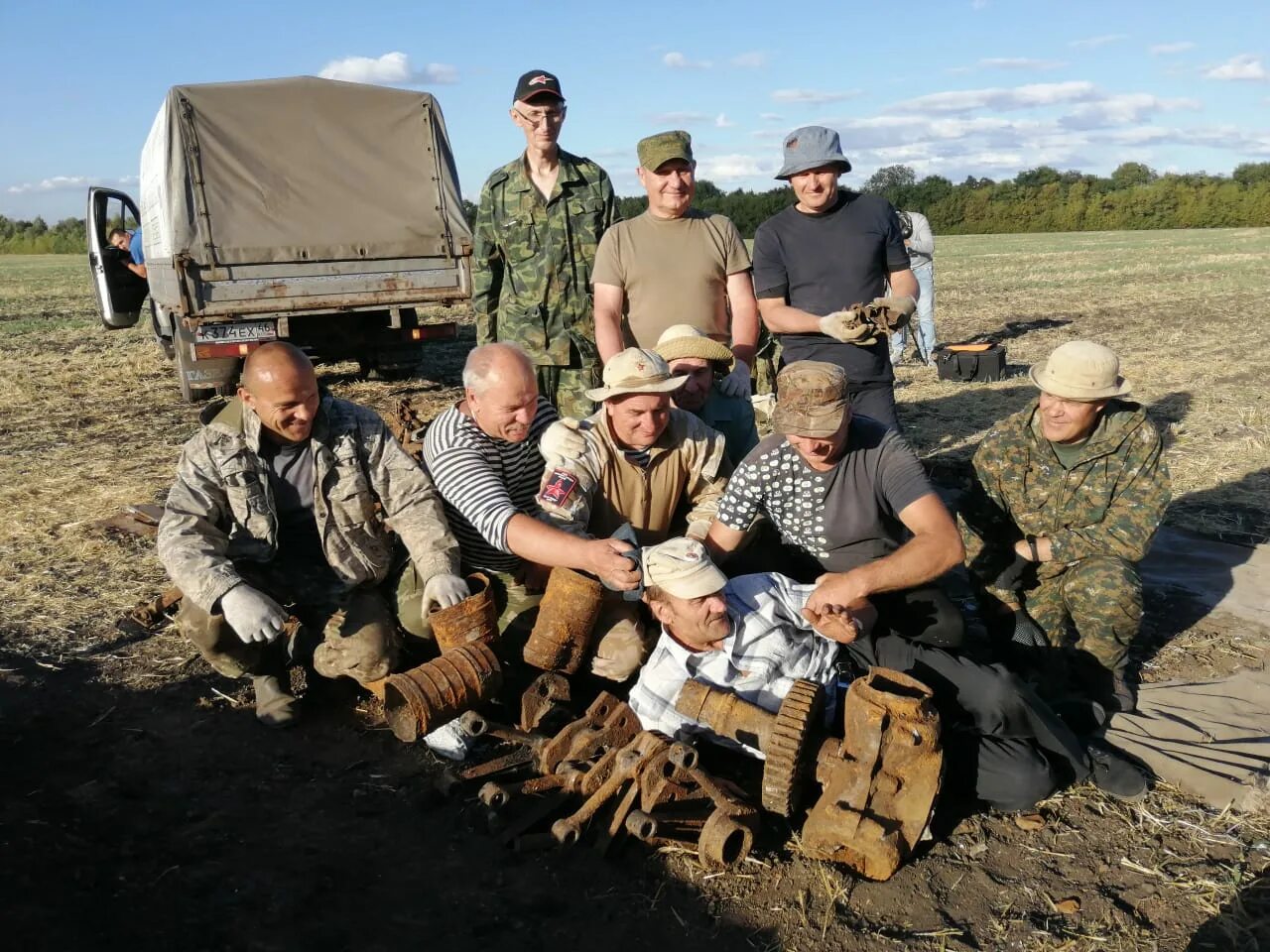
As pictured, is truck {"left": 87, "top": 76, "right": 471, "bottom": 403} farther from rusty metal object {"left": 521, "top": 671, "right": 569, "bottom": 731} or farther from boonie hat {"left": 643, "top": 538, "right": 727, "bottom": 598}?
boonie hat {"left": 643, "top": 538, "right": 727, "bottom": 598}

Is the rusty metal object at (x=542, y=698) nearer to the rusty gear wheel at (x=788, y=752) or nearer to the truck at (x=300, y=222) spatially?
the rusty gear wheel at (x=788, y=752)

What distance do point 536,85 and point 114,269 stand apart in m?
9.37

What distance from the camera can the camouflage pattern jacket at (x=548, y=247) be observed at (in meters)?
5.68

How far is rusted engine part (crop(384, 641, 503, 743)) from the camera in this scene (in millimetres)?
3184

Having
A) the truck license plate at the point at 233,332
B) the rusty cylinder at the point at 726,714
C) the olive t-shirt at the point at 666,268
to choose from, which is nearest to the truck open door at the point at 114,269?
the truck license plate at the point at 233,332

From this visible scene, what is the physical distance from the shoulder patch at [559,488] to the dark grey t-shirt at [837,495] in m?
0.56

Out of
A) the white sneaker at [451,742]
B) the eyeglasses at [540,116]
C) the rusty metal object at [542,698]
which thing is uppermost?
the eyeglasses at [540,116]

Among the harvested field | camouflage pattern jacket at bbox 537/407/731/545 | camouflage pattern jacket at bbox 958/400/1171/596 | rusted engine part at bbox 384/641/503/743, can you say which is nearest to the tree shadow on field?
the harvested field

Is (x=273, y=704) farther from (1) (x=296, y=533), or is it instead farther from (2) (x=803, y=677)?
(2) (x=803, y=677)

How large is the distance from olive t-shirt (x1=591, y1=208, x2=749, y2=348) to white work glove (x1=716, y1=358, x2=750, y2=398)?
335 mm

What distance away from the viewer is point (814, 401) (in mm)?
3301

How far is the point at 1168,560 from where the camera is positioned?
16.8 ft

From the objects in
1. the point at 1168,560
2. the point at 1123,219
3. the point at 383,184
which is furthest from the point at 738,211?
the point at 1168,560

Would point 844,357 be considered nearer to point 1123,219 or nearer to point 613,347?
point 613,347
